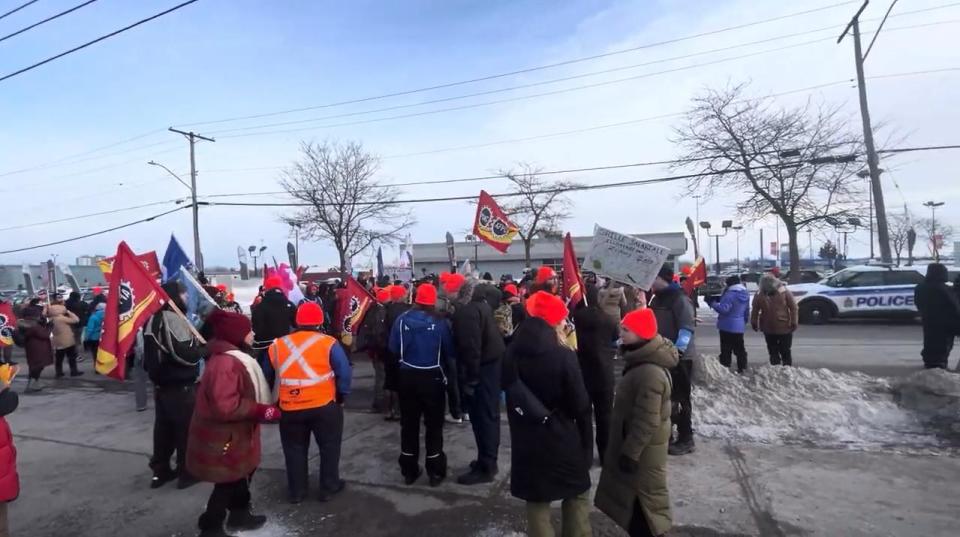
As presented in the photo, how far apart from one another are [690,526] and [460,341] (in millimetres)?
2382

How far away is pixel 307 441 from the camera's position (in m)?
4.89

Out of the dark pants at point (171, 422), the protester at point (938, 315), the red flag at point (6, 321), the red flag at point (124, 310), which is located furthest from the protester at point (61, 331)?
the protester at point (938, 315)

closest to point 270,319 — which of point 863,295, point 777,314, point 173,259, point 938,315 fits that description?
point 173,259

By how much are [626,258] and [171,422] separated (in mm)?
4855

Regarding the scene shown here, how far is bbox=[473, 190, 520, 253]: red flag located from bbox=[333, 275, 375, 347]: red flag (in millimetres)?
3306

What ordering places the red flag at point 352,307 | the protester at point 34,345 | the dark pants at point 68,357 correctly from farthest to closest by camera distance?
the dark pants at point 68,357 → the protester at point 34,345 → the red flag at point 352,307

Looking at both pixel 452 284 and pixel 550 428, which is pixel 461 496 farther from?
pixel 452 284

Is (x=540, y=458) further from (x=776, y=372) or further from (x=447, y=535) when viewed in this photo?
(x=776, y=372)

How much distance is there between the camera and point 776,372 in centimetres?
773

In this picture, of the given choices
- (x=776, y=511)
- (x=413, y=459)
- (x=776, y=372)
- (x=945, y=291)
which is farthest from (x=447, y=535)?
(x=945, y=291)

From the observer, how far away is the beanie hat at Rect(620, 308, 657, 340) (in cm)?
362

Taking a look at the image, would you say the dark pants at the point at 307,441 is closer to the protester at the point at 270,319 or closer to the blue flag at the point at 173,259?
the protester at the point at 270,319

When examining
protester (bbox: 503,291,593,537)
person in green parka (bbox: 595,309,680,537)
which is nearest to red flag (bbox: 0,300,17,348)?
protester (bbox: 503,291,593,537)

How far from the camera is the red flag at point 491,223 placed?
1200cm
